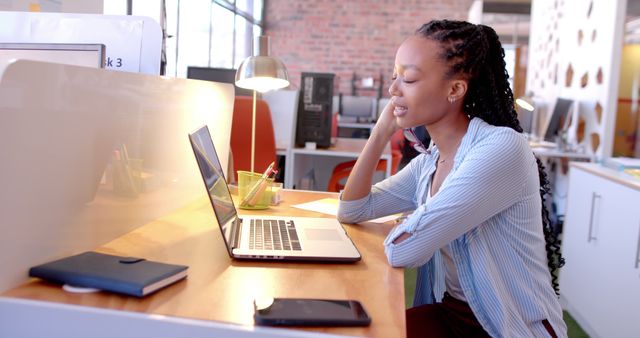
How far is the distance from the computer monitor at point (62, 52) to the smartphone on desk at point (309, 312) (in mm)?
783

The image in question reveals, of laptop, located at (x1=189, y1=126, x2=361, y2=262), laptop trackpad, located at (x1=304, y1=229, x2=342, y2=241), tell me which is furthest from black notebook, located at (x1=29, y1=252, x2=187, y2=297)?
laptop trackpad, located at (x1=304, y1=229, x2=342, y2=241)

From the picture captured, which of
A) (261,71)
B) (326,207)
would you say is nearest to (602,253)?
(326,207)

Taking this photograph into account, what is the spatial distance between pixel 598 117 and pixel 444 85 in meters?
3.57

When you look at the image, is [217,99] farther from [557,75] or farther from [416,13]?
[416,13]

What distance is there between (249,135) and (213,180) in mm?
2525

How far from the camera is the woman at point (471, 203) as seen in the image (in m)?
1.20

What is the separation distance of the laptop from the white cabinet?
145 cm

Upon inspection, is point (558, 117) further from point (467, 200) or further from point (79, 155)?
point (79, 155)

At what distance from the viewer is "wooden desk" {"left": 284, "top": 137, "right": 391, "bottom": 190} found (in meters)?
4.05

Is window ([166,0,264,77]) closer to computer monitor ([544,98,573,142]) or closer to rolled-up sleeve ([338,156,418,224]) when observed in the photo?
computer monitor ([544,98,573,142])

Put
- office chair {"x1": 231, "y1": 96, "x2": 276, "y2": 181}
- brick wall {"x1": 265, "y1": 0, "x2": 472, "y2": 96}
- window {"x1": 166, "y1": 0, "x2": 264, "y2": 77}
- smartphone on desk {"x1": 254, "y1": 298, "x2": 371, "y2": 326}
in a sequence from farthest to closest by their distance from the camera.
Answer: brick wall {"x1": 265, "y1": 0, "x2": 472, "y2": 96}
window {"x1": 166, "y1": 0, "x2": 264, "y2": 77}
office chair {"x1": 231, "y1": 96, "x2": 276, "y2": 181}
smartphone on desk {"x1": 254, "y1": 298, "x2": 371, "y2": 326}

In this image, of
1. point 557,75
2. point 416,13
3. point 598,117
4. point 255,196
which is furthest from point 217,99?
point 416,13

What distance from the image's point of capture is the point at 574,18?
17.5ft

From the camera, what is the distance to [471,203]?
3.87ft
